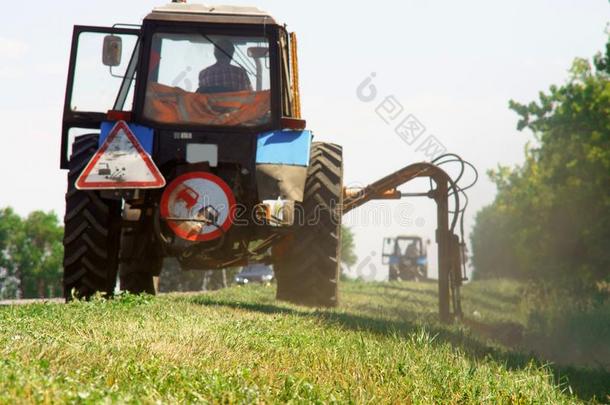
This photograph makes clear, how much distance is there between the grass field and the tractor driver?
2.55m

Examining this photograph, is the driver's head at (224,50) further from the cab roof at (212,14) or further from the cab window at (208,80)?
the cab roof at (212,14)

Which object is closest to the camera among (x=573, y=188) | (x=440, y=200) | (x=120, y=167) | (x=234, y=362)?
(x=234, y=362)

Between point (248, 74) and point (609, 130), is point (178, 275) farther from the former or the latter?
point (248, 74)

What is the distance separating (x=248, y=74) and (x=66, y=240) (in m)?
2.61

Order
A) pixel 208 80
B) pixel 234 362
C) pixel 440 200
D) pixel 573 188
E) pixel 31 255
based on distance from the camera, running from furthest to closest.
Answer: pixel 31 255
pixel 573 188
pixel 440 200
pixel 208 80
pixel 234 362

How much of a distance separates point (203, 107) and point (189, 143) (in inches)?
17.5

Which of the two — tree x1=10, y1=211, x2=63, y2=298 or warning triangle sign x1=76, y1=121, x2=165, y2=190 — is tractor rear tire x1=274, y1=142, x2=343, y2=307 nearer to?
warning triangle sign x1=76, y1=121, x2=165, y2=190

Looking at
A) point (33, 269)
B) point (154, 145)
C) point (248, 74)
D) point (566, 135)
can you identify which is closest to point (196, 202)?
point (154, 145)

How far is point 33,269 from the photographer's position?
6344 cm

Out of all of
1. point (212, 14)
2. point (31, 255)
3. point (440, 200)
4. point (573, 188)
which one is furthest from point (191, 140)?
point (31, 255)

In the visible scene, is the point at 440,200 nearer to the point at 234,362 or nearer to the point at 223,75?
the point at 223,75

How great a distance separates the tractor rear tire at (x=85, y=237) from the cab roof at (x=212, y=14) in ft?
5.73

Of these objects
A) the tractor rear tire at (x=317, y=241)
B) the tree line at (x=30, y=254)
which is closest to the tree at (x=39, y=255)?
the tree line at (x=30, y=254)

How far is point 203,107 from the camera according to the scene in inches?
402
